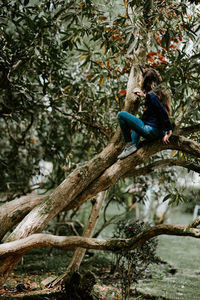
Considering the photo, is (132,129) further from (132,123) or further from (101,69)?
(101,69)

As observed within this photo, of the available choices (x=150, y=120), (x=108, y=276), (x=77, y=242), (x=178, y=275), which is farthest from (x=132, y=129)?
(x=178, y=275)

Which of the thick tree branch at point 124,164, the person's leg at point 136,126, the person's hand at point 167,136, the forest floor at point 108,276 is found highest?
the person's leg at point 136,126

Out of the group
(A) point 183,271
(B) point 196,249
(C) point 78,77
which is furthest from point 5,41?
(B) point 196,249

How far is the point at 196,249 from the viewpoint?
704 centimetres

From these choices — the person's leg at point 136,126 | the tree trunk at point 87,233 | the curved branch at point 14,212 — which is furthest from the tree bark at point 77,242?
the tree trunk at point 87,233

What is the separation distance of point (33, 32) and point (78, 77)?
144cm

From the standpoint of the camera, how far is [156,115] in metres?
2.68

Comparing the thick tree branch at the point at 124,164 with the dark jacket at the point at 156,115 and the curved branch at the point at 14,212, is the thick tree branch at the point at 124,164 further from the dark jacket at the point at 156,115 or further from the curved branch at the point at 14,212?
the curved branch at the point at 14,212

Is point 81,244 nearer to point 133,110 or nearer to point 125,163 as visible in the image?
point 125,163

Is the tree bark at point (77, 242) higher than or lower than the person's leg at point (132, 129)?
lower

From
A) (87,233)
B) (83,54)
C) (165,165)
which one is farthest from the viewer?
(87,233)

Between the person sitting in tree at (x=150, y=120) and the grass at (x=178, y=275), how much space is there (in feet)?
7.17

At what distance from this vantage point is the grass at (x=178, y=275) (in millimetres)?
3945

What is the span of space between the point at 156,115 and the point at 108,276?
304 cm
